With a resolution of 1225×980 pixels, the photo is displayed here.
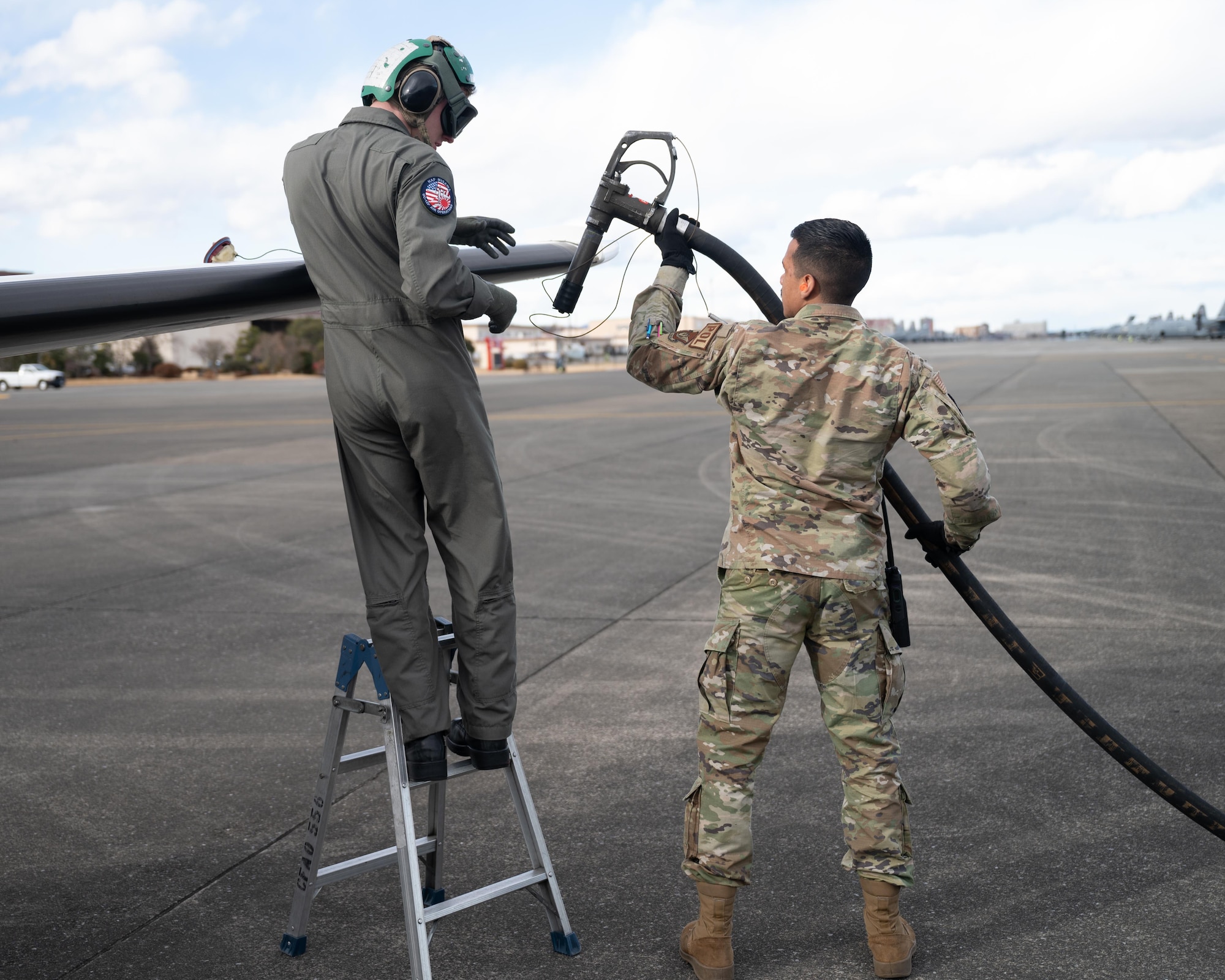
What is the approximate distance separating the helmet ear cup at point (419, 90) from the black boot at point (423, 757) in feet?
5.49

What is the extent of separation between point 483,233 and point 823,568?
134cm

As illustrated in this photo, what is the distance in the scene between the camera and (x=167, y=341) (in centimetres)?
9362

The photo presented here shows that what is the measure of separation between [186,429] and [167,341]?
251 feet

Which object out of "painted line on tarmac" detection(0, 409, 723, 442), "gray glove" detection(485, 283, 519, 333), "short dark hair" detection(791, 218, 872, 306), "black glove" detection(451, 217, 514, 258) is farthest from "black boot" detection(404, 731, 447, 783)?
"painted line on tarmac" detection(0, 409, 723, 442)

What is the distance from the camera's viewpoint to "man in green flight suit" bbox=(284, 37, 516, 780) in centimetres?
271

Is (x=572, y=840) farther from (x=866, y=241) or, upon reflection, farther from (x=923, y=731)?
(x=866, y=241)

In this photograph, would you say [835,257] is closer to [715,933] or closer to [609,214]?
[609,214]

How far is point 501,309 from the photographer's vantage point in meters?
2.91

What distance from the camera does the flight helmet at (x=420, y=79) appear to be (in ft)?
9.26

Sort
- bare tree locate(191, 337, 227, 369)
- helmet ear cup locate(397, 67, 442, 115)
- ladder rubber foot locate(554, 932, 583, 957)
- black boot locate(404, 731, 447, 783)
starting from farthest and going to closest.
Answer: bare tree locate(191, 337, 227, 369) → ladder rubber foot locate(554, 932, 583, 957) → black boot locate(404, 731, 447, 783) → helmet ear cup locate(397, 67, 442, 115)

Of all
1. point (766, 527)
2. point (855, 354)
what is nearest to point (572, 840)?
point (766, 527)

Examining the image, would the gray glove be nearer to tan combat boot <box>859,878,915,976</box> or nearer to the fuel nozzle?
the fuel nozzle

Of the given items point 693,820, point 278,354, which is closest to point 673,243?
point 693,820

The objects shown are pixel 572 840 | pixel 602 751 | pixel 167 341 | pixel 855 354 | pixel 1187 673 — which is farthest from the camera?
pixel 167 341
